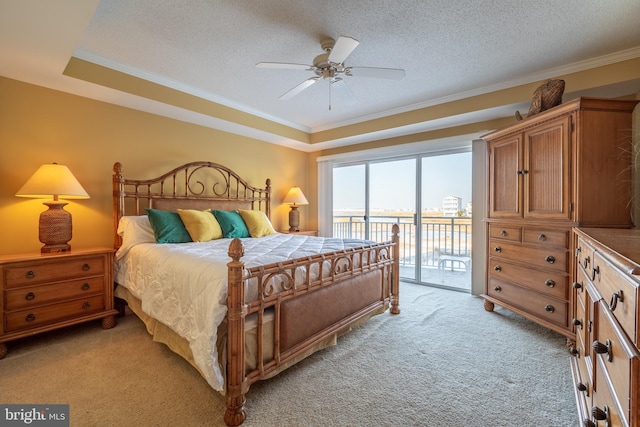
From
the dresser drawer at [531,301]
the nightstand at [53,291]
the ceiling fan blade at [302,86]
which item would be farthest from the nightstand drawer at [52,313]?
the dresser drawer at [531,301]

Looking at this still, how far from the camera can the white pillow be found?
2.71 m

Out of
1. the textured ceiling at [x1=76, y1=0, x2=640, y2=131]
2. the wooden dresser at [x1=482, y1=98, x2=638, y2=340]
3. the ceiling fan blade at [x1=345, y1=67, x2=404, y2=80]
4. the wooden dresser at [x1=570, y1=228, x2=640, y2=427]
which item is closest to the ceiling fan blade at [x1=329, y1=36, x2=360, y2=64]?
the ceiling fan blade at [x1=345, y1=67, x2=404, y2=80]

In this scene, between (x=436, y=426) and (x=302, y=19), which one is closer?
(x=436, y=426)

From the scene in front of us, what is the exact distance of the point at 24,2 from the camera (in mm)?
1595

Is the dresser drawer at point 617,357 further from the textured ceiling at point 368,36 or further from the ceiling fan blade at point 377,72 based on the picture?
the textured ceiling at point 368,36

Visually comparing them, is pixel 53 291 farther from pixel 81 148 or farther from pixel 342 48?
pixel 342 48

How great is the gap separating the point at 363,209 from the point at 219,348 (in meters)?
3.80

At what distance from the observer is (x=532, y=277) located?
2.53 m

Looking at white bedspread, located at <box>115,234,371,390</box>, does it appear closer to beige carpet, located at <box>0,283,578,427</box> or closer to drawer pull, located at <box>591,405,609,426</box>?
beige carpet, located at <box>0,283,578,427</box>

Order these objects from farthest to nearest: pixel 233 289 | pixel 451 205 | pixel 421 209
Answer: pixel 421 209 < pixel 451 205 < pixel 233 289

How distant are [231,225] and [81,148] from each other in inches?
66.8

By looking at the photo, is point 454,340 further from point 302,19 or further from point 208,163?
point 208,163

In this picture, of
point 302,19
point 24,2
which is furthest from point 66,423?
point 302,19

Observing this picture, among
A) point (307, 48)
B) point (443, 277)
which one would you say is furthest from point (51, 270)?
point (443, 277)
